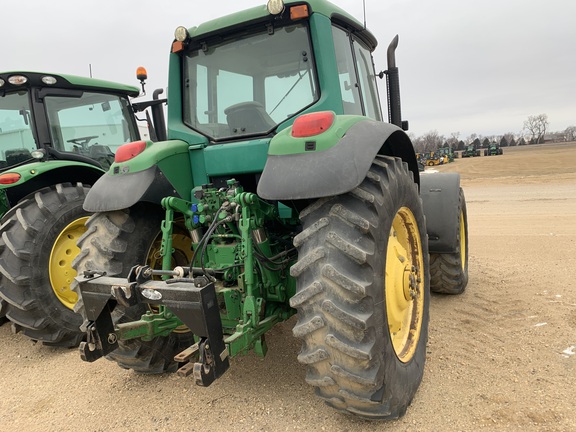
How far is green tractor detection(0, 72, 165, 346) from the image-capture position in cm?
369

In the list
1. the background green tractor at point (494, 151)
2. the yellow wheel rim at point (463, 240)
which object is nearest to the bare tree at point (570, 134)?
the background green tractor at point (494, 151)

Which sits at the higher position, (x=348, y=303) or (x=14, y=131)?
(x=14, y=131)

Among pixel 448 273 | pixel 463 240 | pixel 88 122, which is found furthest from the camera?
pixel 88 122

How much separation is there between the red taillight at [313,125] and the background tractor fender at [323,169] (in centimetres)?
6

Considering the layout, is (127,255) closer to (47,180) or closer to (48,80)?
(47,180)

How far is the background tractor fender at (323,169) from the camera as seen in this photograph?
204 centimetres

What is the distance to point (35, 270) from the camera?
3.71 m

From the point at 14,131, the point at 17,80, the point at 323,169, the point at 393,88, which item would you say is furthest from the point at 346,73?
the point at 14,131

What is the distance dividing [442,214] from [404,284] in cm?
164

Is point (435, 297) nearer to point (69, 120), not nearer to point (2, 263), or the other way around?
point (2, 263)

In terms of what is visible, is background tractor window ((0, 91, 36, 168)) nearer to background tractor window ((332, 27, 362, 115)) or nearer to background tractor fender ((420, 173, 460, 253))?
background tractor window ((332, 27, 362, 115))

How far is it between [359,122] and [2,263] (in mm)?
3210

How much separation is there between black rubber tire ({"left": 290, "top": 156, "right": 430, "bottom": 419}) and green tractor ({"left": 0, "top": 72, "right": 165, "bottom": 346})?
8.96 ft

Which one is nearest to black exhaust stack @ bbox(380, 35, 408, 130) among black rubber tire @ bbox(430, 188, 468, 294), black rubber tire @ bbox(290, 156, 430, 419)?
black rubber tire @ bbox(430, 188, 468, 294)
